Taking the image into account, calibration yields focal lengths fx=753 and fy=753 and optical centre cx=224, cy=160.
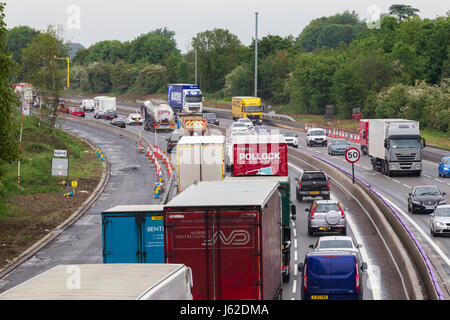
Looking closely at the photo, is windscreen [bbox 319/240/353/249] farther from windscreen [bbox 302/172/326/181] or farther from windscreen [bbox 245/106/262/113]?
windscreen [bbox 245/106/262/113]

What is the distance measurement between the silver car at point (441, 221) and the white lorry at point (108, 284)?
22.4 meters

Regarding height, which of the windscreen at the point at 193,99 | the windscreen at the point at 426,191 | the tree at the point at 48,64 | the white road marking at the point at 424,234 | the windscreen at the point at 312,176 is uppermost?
the tree at the point at 48,64

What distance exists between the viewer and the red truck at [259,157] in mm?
32000

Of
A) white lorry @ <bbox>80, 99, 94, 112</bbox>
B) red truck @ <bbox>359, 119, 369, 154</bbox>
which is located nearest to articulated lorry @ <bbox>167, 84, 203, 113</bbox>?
white lorry @ <bbox>80, 99, 94, 112</bbox>

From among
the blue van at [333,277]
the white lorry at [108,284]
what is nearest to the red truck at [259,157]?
the blue van at [333,277]

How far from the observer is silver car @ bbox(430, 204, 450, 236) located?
31.7 m

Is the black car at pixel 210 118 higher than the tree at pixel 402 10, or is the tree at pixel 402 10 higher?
the tree at pixel 402 10

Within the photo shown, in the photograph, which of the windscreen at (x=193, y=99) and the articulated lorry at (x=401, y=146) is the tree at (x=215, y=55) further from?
the articulated lorry at (x=401, y=146)

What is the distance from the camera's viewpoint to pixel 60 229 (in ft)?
118

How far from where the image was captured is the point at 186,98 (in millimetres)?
99750

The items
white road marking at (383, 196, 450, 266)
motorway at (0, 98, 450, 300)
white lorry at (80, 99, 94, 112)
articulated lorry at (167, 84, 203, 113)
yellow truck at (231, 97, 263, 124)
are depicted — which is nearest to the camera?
motorway at (0, 98, 450, 300)

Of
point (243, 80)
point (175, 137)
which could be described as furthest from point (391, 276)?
point (243, 80)

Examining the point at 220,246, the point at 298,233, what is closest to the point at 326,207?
the point at 298,233

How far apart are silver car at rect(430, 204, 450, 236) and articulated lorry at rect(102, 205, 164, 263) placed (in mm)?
16993
